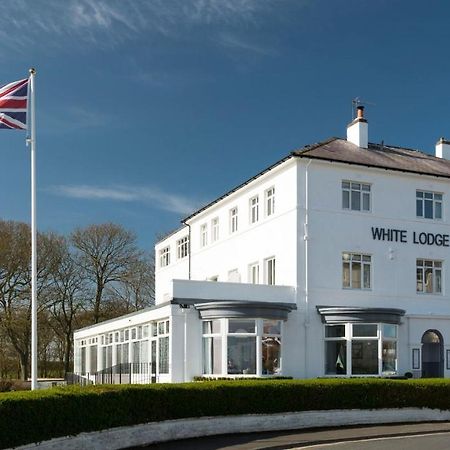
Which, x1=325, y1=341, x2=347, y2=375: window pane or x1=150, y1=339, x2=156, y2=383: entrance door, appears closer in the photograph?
x1=325, y1=341, x2=347, y2=375: window pane

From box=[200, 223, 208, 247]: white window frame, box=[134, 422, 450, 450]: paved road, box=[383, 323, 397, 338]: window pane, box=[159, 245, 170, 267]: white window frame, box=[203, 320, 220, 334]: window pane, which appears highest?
box=[200, 223, 208, 247]: white window frame

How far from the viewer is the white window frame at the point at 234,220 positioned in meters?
33.2

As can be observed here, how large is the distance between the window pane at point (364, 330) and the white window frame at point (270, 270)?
3961mm

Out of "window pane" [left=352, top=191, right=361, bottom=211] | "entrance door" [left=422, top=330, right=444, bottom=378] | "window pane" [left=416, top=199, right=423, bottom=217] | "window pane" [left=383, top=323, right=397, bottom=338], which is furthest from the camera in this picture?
"window pane" [left=416, top=199, right=423, bottom=217]

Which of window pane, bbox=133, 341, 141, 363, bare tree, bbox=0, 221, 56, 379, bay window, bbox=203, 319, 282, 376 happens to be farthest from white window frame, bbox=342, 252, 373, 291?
bare tree, bbox=0, 221, 56, 379

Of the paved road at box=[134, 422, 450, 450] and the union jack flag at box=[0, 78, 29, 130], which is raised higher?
the union jack flag at box=[0, 78, 29, 130]

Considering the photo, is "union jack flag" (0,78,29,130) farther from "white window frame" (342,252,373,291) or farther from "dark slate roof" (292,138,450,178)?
"white window frame" (342,252,373,291)

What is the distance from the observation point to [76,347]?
43.9 metres

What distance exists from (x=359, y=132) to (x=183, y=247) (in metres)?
13.4

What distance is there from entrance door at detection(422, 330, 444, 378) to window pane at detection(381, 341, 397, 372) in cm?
201

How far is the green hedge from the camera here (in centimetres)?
1400

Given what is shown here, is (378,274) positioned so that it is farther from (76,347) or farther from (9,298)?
(9,298)

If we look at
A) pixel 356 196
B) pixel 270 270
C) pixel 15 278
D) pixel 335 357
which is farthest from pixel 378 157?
pixel 15 278

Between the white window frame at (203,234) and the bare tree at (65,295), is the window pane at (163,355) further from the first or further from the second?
the bare tree at (65,295)
